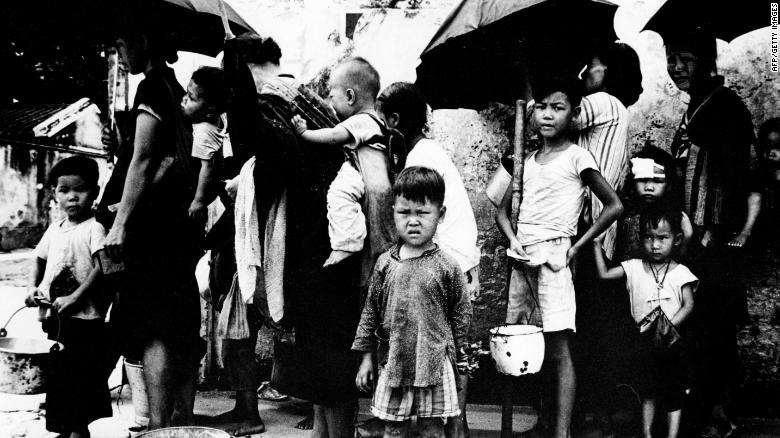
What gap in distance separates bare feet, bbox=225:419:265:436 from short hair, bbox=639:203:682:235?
2678 mm

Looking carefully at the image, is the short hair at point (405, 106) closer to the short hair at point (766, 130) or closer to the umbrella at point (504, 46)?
the umbrella at point (504, 46)

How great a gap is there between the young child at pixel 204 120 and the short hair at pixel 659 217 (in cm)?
271

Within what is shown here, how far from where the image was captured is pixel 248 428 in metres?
3.96

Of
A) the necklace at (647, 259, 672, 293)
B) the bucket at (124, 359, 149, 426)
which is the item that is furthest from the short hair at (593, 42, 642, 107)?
the bucket at (124, 359, 149, 426)

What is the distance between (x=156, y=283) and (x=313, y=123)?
125 cm

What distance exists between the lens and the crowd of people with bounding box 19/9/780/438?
3.18 m

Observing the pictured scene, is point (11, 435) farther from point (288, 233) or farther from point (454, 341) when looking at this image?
point (454, 341)

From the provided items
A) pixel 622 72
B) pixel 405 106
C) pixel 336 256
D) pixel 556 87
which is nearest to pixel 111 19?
pixel 405 106

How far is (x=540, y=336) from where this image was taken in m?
3.34

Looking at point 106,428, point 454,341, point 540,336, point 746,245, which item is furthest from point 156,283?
point 746,245

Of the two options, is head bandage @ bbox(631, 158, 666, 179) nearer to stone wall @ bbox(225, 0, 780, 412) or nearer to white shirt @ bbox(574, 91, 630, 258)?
white shirt @ bbox(574, 91, 630, 258)

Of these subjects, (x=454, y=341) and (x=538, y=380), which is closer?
(x=454, y=341)

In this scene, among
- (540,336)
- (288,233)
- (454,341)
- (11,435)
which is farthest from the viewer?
(11,435)

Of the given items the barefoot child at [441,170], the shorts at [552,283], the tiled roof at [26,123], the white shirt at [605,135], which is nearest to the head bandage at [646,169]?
the white shirt at [605,135]
